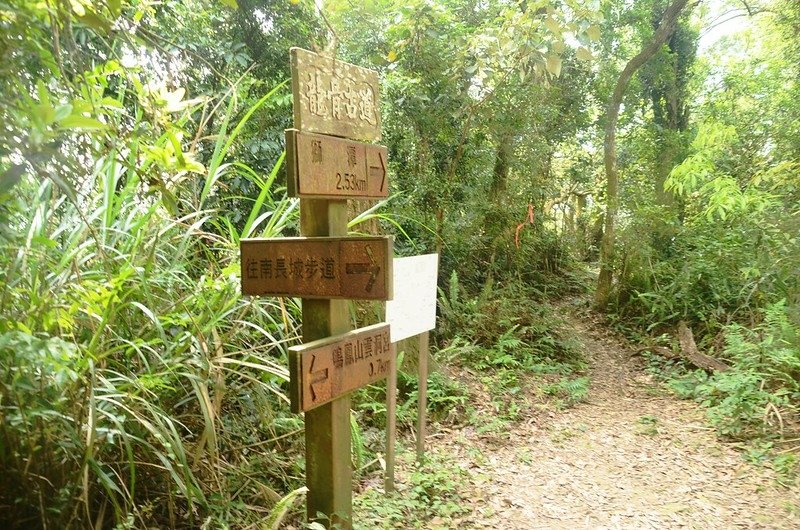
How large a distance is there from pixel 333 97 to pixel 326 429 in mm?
1274

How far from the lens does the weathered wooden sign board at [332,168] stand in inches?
74.7

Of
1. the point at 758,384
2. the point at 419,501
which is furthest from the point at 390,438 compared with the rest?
the point at 758,384

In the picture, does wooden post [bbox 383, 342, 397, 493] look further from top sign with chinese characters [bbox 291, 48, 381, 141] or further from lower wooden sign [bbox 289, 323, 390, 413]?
top sign with chinese characters [bbox 291, 48, 381, 141]

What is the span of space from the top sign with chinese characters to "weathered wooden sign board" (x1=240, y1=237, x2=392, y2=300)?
0.44m

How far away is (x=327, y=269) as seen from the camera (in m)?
1.97

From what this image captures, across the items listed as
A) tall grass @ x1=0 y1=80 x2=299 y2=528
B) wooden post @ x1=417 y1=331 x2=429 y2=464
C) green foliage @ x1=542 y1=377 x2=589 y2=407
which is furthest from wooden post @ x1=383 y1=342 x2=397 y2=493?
green foliage @ x1=542 y1=377 x2=589 y2=407

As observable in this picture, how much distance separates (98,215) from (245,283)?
2.27ft

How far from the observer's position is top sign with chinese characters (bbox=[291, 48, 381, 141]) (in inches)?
77.3

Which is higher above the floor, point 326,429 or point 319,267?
point 319,267

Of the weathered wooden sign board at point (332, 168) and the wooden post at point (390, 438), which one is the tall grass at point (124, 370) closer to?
the weathered wooden sign board at point (332, 168)

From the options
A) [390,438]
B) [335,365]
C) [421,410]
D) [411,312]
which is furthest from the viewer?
[421,410]

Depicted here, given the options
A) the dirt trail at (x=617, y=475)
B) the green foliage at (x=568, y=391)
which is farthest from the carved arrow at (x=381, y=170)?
the green foliage at (x=568, y=391)

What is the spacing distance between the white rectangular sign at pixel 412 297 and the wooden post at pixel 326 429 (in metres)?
1.01

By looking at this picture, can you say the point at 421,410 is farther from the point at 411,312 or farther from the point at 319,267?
the point at 319,267
